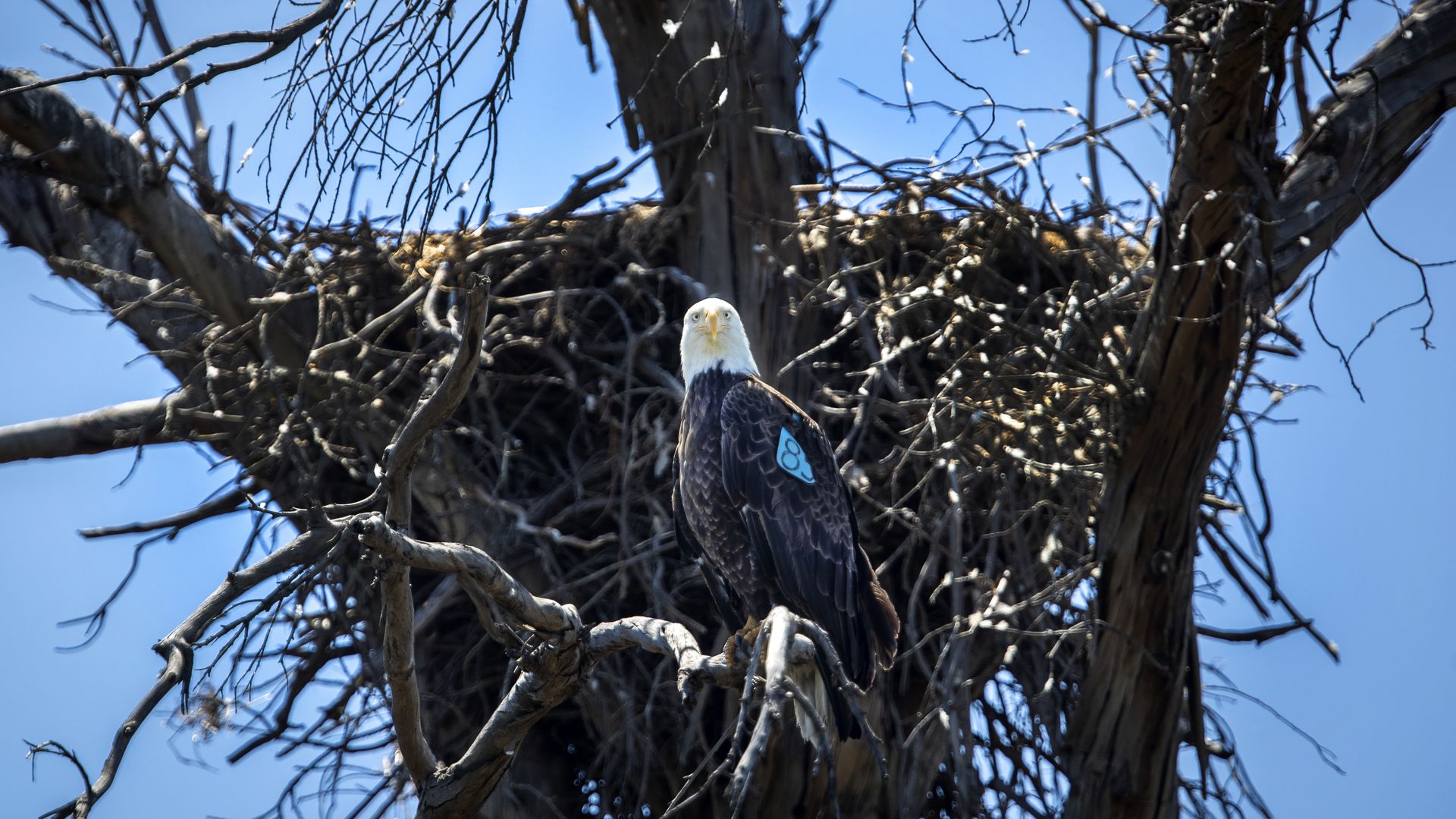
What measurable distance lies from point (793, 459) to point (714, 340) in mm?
588

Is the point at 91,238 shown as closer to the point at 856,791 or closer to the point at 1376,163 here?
the point at 856,791

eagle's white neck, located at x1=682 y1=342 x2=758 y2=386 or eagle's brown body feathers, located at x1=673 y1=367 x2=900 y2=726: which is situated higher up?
eagle's white neck, located at x1=682 y1=342 x2=758 y2=386

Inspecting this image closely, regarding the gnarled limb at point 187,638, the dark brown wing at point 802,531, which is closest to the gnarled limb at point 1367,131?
the dark brown wing at point 802,531

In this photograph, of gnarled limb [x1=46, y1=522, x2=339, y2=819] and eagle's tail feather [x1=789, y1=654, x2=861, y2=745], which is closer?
gnarled limb [x1=46, y1=522, x2=339, y2=819]

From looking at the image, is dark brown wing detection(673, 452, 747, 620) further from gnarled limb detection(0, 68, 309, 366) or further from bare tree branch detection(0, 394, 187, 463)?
bare tree branch detection(0, 394, 187, 463)

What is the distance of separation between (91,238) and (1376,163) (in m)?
5.51

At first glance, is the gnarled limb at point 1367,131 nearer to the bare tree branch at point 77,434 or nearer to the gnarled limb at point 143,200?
the gnarled limb at point 143,200

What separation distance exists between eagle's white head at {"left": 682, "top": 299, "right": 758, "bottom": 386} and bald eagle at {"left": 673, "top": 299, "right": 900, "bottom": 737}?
21 millimetres

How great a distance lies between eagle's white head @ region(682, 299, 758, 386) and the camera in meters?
4.85

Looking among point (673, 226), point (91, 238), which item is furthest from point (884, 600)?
point (91, 238)

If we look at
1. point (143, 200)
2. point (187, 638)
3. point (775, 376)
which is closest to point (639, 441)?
point (775, 376)

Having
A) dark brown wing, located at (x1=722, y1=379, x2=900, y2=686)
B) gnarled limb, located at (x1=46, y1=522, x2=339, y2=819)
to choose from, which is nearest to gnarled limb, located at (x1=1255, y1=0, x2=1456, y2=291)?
dark brown wing, located at (x1=722, y1=379, x2=900, y2=686)

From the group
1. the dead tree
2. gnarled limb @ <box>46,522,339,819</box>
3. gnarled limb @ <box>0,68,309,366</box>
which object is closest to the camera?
gnarled limb @ <box>46,522,339,819</box>

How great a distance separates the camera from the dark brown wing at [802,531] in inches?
175
